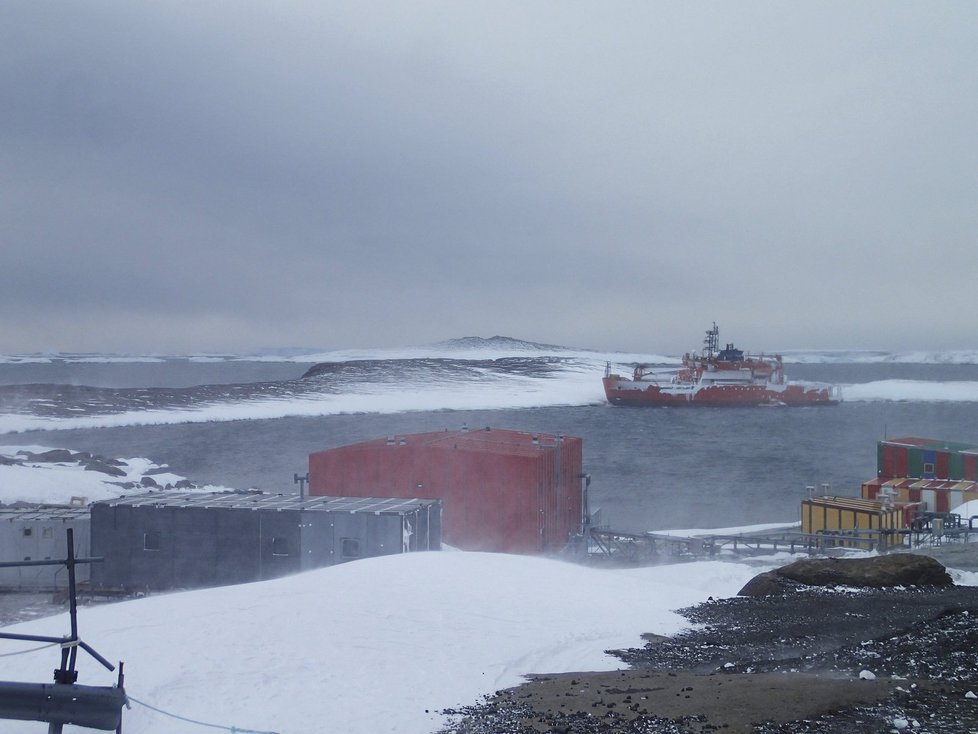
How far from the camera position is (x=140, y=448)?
6531 centimetres

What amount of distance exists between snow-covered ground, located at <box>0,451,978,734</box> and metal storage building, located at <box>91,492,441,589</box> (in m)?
3.55

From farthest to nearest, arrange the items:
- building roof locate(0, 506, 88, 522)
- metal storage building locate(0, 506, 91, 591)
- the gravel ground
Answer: building roof locate(0, 506, 88, 522), metal storage building locate(0, 506, 91, 591), the gravel ground

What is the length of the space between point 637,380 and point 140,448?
4992 centimetres

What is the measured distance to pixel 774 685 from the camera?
688 centimetres

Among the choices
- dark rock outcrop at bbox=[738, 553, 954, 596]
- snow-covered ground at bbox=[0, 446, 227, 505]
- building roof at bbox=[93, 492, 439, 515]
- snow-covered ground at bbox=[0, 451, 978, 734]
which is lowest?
snow-covered ground at bbox=[0, 446, 227, 505]

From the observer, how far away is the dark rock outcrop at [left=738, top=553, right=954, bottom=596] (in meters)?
12.4

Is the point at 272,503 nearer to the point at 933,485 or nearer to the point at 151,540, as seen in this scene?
the point at 151,540

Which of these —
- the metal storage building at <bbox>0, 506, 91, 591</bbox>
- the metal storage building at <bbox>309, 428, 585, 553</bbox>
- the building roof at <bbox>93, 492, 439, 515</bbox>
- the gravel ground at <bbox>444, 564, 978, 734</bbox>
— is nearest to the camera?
the gravel ground at <bbox>444, 564, 978, 734</bbox>

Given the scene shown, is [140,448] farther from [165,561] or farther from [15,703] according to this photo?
[15,703]

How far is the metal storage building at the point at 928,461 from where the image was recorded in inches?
1213

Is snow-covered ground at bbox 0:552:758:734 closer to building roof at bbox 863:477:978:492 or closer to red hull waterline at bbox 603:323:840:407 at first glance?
building roof at bbox 863:477:978:492

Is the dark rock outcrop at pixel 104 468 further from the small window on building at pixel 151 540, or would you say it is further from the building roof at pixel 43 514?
the small window on building at pixel 151 540

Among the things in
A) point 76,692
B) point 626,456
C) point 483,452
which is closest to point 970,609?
point 76,692

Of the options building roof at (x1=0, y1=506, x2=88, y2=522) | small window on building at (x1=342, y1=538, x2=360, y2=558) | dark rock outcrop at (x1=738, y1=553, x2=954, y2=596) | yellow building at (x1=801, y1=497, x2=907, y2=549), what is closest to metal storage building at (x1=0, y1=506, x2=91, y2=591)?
building roof at (x1=0, y1=506, x2=88, y2=522)
